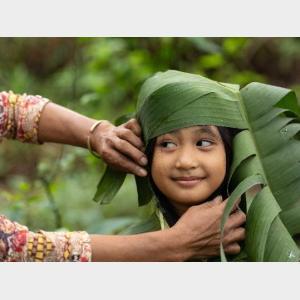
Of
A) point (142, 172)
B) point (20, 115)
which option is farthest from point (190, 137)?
point (20, 115)

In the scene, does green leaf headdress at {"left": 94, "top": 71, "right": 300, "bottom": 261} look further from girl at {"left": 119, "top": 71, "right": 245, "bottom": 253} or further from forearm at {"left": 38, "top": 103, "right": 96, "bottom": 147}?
forearm at {"left": 38, "top": 103, "right": 96, "bottom": 147}

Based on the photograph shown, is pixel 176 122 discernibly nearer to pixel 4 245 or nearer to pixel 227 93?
pixel 227 93

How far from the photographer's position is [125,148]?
1.70 meters

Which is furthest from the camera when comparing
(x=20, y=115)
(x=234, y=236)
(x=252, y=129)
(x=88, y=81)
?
(x=88, y=81)

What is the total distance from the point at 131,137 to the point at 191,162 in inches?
7.9

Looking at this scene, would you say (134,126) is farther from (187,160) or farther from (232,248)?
(232,248)

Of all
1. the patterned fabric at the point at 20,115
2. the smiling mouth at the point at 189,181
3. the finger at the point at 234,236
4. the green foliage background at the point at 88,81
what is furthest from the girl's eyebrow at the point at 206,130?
the green foliage background at the point at 88,81

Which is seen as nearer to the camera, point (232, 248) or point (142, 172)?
point (232, 248)

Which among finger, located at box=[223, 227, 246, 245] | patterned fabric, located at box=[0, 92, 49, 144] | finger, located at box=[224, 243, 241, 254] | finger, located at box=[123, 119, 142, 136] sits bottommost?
finger, located at box=[224, 243, 241, 254]

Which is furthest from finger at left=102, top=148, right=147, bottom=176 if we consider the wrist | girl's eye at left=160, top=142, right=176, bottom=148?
the wrist

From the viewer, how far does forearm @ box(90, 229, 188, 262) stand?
155 centimetres

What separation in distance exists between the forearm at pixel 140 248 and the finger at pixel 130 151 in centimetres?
20

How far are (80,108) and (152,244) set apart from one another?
2.05 metres

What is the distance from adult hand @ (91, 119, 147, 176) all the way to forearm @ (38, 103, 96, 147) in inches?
5.0
